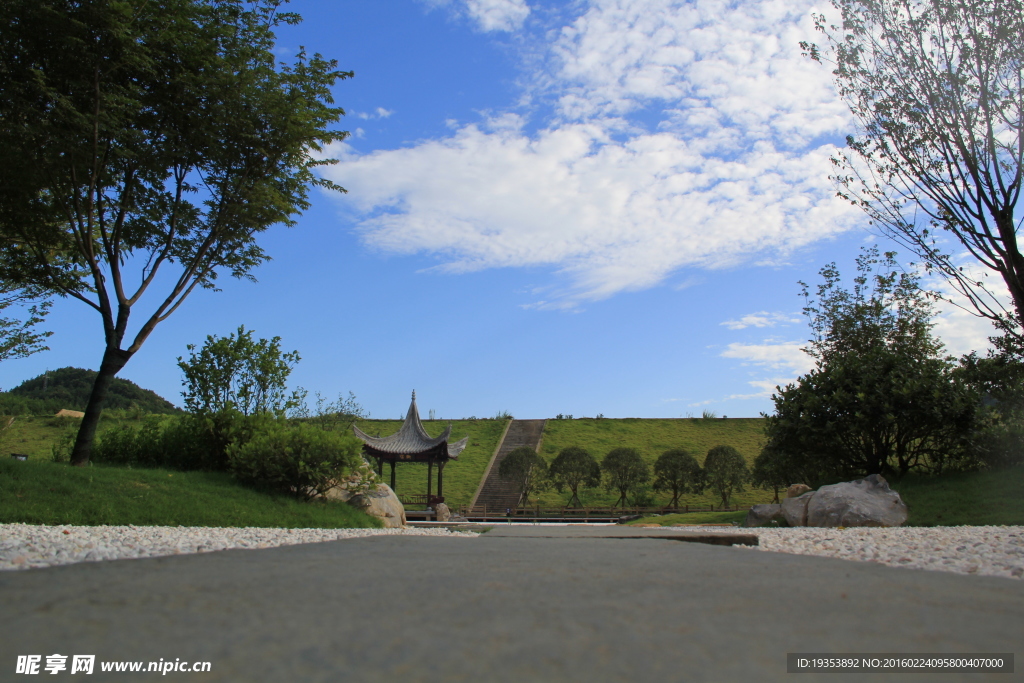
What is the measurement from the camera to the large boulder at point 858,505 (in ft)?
33.2

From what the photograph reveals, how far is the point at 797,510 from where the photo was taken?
1122 centimetres

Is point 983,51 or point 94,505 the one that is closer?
point 94,505

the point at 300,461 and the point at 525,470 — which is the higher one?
the point at 300,461

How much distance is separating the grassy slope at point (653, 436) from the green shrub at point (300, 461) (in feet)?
65.9

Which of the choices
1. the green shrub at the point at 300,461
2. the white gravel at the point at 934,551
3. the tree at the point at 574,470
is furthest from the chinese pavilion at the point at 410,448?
the white gravel at the point at 934,551

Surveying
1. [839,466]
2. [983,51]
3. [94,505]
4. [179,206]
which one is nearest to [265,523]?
[94,505]

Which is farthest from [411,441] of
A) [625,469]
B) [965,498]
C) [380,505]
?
[965,498]

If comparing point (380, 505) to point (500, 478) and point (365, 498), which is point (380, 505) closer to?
point (365, 498)

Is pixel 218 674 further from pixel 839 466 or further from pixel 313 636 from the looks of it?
pixel 839 466

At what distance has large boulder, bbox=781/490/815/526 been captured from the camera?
11.0m

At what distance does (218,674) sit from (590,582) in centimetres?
158

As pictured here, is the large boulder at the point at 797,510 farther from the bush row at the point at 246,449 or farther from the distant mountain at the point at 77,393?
the distant mountain at the point at 77,393

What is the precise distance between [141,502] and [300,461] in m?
2.29

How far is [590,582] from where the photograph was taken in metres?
2.58
